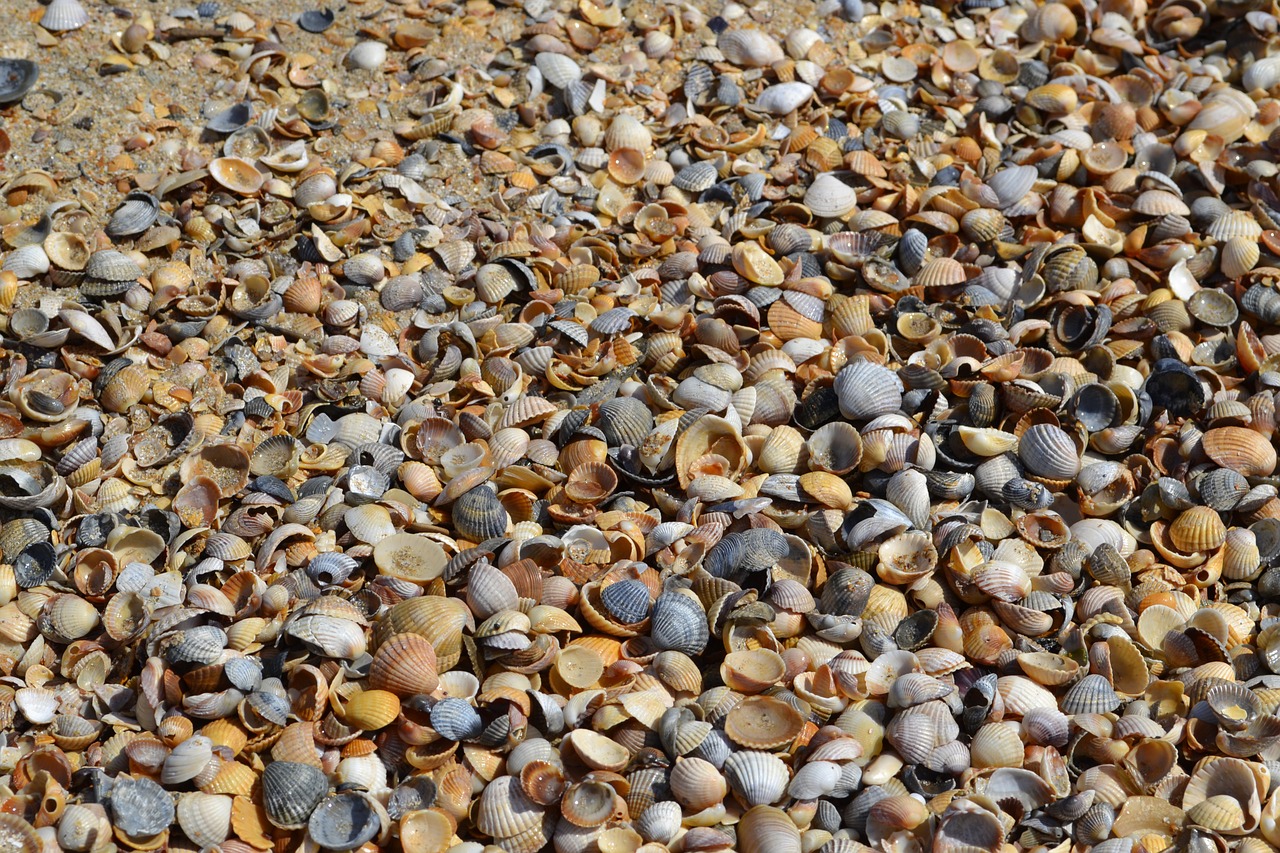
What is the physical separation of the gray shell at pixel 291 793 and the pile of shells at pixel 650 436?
0.01 metres

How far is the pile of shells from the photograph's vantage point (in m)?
2.79

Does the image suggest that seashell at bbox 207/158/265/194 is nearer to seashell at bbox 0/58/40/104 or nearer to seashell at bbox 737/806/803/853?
seashell at bbox 0/58/40/104

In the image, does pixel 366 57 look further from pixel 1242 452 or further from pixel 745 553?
pixel 1242 452

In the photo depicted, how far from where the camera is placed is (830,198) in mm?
4434

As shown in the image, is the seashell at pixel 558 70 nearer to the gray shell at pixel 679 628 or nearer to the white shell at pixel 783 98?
the white shell at pixel 783 98

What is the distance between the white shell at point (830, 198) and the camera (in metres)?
4.43

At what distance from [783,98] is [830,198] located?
2.20 feet

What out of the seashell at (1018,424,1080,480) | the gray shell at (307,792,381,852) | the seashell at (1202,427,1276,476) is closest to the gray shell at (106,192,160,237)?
the gray shell at (307,792,381,852)

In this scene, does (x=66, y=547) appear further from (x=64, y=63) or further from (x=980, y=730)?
(x=980, y=730)

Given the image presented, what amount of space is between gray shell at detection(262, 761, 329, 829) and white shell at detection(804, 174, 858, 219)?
2889mm

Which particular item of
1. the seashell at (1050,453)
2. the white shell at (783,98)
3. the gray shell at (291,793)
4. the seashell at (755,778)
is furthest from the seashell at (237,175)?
the seashell at (1050,453)

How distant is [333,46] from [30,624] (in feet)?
9.52

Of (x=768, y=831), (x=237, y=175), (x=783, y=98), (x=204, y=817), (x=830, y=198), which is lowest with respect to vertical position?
(x=204, y=817)

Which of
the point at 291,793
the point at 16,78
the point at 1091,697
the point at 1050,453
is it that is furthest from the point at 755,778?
the point at 16,78
